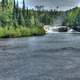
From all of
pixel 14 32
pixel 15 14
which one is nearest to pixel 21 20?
pixel 15 14

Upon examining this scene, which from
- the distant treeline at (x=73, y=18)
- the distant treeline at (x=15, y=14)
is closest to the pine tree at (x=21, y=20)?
the distant treeline at (x=15, y=14)

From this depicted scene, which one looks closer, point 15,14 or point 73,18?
point 15,14

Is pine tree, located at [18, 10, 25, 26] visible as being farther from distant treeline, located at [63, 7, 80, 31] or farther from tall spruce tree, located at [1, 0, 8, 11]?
distant treeline, located at [63, 7, 80, 31]

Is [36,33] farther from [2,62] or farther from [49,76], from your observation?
[49,76]

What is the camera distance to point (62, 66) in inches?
763

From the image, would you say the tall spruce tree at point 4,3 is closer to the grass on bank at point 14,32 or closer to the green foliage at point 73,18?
the grass on bank at point 14,32

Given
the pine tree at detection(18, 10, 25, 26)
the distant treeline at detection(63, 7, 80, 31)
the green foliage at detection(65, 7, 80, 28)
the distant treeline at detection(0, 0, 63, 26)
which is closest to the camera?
the distant treeline at detection(0, 0, 63, 26)

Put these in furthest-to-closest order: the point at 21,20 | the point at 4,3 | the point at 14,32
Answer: the point at 21,20
the point at 4,3
the point at 14,32

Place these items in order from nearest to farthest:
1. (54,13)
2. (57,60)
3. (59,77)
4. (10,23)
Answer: (59,77), (57,60), (10,23), (54,13)

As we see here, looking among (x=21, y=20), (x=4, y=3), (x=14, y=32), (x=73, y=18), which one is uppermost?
(x=4, y=3)

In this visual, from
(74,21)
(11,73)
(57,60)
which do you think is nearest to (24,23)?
(74,21)

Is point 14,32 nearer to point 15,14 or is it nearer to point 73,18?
point 15,14

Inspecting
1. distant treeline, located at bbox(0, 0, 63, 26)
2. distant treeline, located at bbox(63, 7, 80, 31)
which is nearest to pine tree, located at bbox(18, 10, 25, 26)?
distant treeline, located at bbox(0, 0, 63, 26)

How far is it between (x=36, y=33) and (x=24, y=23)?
6.42 m
